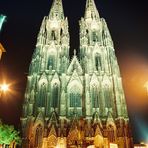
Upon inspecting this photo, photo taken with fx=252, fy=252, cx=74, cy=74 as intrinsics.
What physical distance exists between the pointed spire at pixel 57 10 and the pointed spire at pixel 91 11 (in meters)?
4.21

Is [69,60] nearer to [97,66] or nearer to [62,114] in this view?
[97,66]

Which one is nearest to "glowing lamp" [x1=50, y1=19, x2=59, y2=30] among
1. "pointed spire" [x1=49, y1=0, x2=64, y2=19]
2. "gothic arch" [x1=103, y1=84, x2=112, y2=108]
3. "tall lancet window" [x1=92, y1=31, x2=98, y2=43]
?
"pointed spire" [x1=49, y1=0, x2=64, y2=19]

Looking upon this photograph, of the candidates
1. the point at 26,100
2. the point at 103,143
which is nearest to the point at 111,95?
the point at 26,100

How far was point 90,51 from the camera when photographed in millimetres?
35250

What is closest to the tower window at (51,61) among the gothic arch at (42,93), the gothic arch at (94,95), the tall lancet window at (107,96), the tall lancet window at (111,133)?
the gothic arch at (42,93)

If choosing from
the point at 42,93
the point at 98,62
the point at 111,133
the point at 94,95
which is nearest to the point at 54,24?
the point at 98,62

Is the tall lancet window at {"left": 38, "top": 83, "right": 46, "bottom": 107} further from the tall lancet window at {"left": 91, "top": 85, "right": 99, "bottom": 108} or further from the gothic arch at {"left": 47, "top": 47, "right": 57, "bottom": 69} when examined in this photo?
the tall lancet window at {"left": 91, "top": 85, "right": 99, "bottom": 108}

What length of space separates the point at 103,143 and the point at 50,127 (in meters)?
15.0

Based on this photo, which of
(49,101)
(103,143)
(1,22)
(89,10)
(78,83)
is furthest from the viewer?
(89,10)

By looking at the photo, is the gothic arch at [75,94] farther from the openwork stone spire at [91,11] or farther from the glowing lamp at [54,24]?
the openwork stone spire at [91,11]

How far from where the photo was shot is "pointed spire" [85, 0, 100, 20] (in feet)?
135

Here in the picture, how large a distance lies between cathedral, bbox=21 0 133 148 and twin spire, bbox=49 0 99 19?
2.92 metres

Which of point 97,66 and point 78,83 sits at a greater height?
point 97,66

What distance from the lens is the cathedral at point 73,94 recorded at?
28.0m
